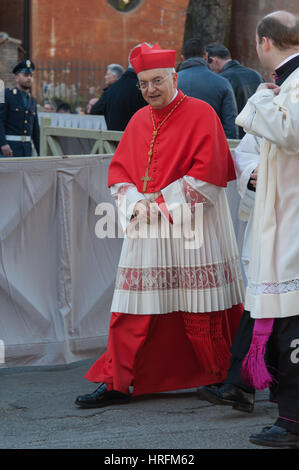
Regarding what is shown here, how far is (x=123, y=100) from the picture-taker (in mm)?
8914

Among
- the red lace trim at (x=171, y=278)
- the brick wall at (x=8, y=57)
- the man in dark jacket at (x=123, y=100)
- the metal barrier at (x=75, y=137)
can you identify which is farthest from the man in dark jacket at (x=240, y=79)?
the brick wall at (x=8, y=57)

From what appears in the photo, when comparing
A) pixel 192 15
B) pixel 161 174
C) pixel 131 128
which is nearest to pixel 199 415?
pixel 161 174

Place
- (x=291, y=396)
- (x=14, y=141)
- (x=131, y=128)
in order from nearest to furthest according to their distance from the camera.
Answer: (x=291, y=396)
(x=131, y=128)
(x=14, y=141)

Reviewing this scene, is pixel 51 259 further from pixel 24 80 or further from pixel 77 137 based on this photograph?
pixel 24 80

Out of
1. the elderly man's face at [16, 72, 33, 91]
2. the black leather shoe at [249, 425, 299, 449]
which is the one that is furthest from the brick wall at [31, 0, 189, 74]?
the black leather shoe at [249, 425, 299, 449]

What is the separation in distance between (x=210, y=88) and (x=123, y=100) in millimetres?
1205

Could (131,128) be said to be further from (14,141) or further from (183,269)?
(14,141)

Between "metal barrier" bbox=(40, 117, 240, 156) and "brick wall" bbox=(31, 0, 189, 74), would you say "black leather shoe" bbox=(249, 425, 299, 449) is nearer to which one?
"metal barrier" bbox=(40, 117, 240, 156)

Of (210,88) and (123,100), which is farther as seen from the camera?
(123,100)

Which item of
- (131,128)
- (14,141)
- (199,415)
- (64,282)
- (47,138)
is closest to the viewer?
(199,415)

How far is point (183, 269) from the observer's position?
5.02 m

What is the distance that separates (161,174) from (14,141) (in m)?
6.93

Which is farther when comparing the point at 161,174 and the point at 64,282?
the point at 64,282

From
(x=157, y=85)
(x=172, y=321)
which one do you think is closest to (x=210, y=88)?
(x=157, y=85)
